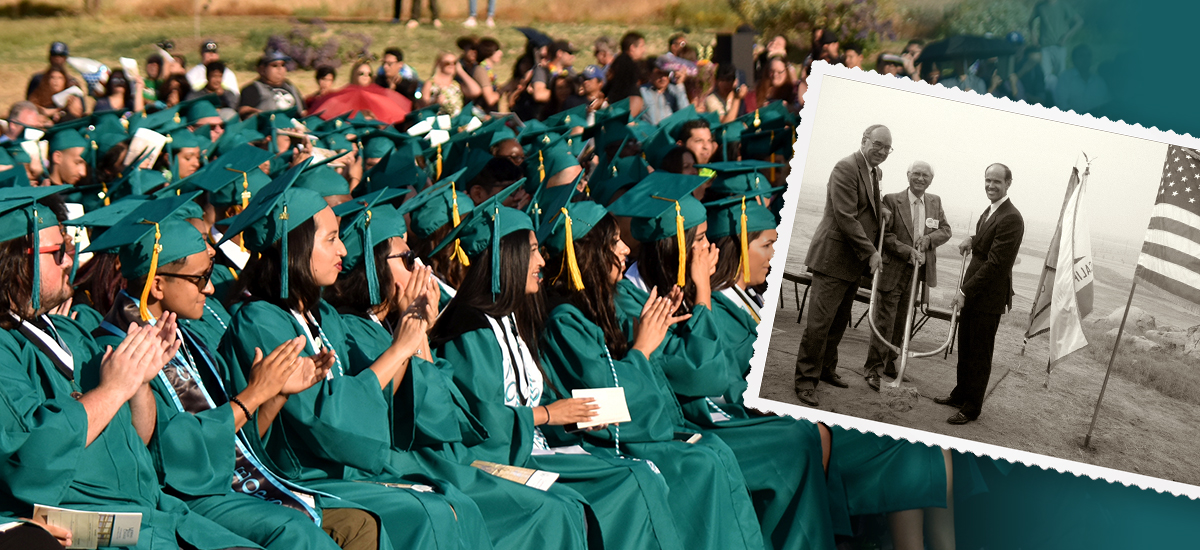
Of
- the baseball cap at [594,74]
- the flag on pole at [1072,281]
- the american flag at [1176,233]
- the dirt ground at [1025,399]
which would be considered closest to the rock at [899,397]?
the dirt ground at [1025,399]

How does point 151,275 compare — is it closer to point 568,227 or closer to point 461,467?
point 461,467

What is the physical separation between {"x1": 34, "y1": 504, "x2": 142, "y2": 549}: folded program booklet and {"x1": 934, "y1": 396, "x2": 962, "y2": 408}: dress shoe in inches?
86.5

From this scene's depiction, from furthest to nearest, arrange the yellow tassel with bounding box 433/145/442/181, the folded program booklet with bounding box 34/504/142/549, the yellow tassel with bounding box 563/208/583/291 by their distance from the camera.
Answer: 1. the yellow tassel with bounding box 433/145/442/181
2. the yellow tassel with bounding box 563/208/583/291
3. the folded program booklet with bounding box 34/504/142/549

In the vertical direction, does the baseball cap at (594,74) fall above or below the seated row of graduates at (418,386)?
above

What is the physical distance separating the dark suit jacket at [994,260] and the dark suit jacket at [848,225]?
30 centimetres

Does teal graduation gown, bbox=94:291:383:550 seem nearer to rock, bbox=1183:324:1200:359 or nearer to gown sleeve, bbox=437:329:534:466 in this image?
gown sleeve, bbox=437:329:534:466

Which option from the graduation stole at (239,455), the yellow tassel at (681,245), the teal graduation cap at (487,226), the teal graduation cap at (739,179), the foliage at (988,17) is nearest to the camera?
the graduation stole at (239,455)

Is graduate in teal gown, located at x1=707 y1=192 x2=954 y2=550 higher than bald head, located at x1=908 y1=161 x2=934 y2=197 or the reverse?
the reverse

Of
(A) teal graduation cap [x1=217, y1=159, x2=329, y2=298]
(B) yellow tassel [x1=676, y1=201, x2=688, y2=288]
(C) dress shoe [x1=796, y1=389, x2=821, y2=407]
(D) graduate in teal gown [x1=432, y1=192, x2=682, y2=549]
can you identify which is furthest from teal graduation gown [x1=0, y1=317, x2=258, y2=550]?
(B) yellow tassel [x1=676, y1=201, x2=688, y2=288]

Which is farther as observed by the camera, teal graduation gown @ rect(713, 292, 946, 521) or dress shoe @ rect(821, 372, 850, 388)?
teal graduation gown @ rect(713, 292, 946, 521)

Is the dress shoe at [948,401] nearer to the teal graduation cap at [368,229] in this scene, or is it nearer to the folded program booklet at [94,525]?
the teal graduation cap at [368,229]

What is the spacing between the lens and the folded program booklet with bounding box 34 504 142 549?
2.78 metres

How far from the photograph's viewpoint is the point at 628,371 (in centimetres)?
440

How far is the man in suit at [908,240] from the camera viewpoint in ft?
10.5
